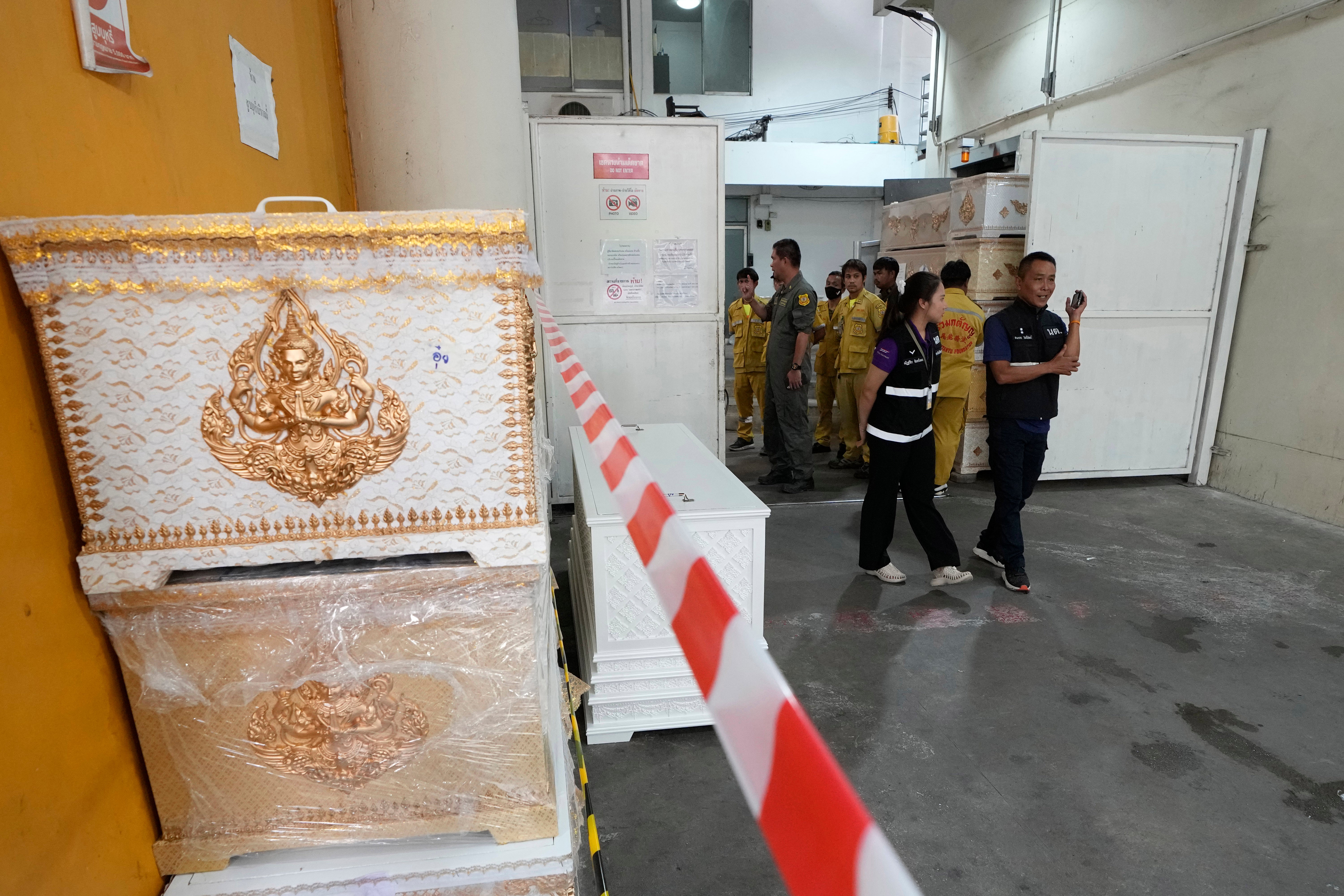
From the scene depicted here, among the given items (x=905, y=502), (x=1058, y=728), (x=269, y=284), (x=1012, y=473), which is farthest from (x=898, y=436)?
(x=269, y=284)

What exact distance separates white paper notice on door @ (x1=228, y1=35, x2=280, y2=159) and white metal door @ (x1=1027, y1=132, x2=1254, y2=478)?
4.07 metres

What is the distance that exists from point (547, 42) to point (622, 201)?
4.22 m

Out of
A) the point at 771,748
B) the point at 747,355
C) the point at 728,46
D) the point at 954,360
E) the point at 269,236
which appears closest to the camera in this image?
the point at 771,748

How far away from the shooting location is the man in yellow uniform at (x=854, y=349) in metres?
4.96

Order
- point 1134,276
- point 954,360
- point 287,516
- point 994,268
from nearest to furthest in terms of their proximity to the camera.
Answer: point 287,516
point 954,360
point 1134,276
point 994,268

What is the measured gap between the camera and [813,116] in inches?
422

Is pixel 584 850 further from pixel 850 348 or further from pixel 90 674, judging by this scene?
pixel 850 348

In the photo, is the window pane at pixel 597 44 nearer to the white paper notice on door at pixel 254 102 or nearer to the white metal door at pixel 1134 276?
the white metal door at pixel 1134 276

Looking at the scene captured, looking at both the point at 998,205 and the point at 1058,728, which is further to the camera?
the point at 998,205

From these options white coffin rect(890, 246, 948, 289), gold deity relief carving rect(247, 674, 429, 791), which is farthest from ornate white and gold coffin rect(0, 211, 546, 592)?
white coffin rect(890, 246, 948, 289)

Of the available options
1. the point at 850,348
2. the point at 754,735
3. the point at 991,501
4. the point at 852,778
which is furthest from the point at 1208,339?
the point at 754,735

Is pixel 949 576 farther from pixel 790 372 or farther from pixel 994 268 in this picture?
pixel 994 268

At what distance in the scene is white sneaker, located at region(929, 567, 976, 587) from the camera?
10.7 ft

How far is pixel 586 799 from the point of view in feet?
5.73
